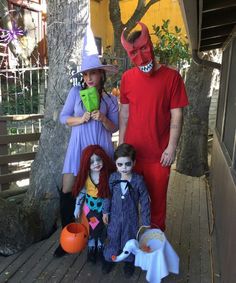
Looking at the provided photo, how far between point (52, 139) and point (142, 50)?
5.52 feet

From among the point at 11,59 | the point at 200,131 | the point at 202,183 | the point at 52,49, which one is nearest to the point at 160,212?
the point at 52,49

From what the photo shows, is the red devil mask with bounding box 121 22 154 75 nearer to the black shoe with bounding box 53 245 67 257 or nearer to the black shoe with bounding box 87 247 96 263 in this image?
the black shoe with bounding box 87 247 96 263

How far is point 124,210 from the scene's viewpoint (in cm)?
286

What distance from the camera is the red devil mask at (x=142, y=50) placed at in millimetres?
2580

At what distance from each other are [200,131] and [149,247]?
14.7 feet

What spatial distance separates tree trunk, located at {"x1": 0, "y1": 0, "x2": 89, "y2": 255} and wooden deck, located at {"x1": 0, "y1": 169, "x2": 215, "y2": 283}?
Answer: 21cm

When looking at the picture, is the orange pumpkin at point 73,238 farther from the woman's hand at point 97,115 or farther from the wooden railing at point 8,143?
the wooden railing at point 8,143

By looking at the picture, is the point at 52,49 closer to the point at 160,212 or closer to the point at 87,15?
the point at 87,15

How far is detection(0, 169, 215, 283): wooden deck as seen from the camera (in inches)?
116

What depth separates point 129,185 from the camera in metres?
2.81

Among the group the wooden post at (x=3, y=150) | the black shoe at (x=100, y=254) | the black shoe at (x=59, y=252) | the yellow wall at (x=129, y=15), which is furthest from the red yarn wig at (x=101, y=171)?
the yellow wall at (x=129, y=15)

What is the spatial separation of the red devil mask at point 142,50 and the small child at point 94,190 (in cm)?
78

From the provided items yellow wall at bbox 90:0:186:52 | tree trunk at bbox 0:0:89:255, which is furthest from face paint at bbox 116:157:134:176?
yellow wall at bbox 90:0:186:52

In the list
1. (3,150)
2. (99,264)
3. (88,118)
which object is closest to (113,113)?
(88,118)
